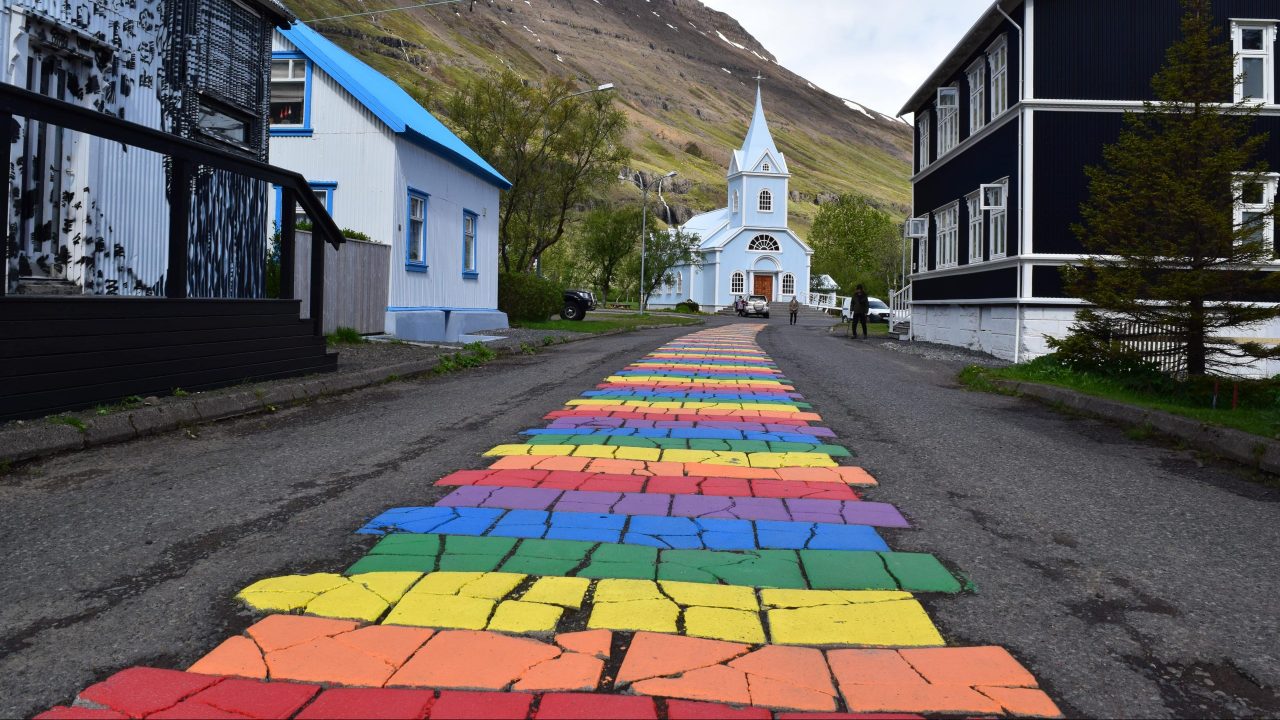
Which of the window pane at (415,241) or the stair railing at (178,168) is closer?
the stair railing at (178,168)

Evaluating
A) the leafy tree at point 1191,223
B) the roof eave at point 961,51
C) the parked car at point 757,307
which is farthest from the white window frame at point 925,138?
the parked car at point 757,307

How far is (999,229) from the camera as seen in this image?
66.2 ft

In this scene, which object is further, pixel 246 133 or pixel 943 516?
pixel 246 133

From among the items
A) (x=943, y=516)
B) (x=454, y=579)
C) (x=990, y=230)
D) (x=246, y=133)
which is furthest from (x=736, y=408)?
(x=990, y=230)

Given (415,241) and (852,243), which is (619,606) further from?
(852,243)

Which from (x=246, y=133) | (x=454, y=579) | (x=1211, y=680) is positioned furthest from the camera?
(x=246, y=133)

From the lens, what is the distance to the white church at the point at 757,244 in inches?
3083

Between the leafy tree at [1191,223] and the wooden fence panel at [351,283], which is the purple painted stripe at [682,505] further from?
the wooden fence panel at [351,283]

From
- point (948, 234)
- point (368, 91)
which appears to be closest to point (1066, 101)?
point (948, 234)

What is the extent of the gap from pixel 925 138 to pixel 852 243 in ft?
225

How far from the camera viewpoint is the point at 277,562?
12.9 feet

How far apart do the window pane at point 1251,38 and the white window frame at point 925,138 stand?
351 inches

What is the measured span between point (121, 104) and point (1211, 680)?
38.2 ft

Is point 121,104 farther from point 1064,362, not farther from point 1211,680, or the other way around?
point 1064,362
